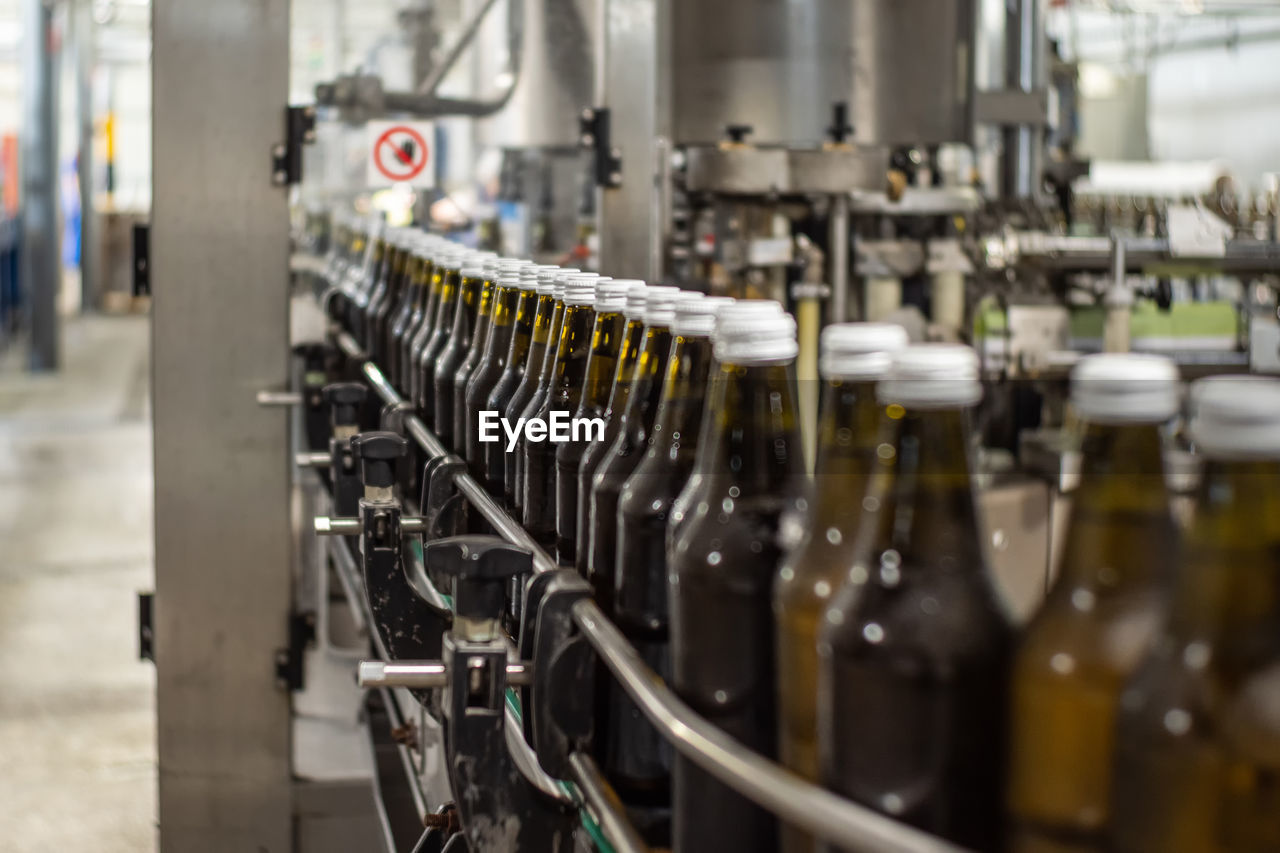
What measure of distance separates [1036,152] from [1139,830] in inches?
196

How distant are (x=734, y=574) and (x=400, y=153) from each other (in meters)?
3.23

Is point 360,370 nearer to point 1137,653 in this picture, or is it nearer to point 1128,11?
point 1137,653

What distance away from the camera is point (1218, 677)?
50cm

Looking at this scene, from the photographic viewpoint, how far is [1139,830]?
1.66 ft

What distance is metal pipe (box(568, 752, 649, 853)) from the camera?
804 mm

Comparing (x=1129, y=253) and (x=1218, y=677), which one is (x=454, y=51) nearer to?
(x=1129, y=253)

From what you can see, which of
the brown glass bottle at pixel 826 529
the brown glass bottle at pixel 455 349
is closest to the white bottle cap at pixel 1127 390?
the brown glass bottle at pixel 826 529

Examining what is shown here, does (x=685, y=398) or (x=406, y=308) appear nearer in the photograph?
(x=685, y=398)

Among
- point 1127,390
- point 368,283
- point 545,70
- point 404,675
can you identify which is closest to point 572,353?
point 404,675

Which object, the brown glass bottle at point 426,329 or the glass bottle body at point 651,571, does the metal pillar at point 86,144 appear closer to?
the brown glass bottle at point 426,329

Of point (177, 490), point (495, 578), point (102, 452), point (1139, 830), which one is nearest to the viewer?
point (1139, 830)

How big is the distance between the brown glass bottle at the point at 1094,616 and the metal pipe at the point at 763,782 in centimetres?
5

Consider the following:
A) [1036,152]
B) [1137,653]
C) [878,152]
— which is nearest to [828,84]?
[878,152]

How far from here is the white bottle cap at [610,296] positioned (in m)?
1.14
